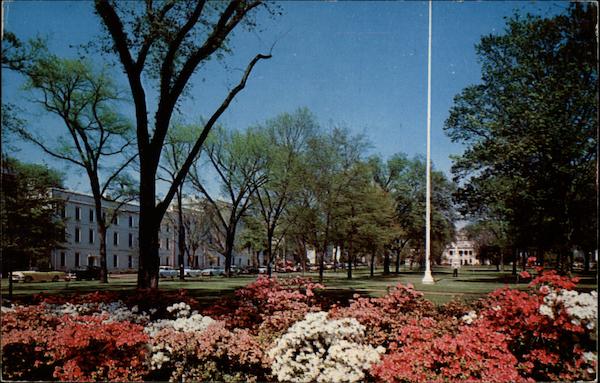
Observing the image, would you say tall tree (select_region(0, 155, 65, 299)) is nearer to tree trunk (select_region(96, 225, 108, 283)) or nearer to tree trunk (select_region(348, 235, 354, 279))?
tree trunk (select_region(96, 225, 108, 283))

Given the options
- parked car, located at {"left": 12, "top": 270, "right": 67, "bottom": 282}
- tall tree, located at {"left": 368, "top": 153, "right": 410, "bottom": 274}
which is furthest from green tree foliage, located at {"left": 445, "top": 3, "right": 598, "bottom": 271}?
parked car, located at {"left": 12, "top": 270, "right": 67, "bottom": 282}

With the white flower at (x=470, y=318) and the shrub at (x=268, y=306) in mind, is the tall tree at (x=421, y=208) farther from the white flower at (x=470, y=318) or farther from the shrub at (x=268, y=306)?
the shrub at (x=268, y=306)

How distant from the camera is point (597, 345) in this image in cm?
410

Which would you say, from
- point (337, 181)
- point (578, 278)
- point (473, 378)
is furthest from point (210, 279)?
point (578, 278)

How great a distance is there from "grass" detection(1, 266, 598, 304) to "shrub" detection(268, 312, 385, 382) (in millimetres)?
1940

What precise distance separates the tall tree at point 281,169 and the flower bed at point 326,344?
5.51 feet

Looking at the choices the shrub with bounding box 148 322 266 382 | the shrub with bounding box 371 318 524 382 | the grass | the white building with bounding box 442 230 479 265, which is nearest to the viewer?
the shrub with bounding box 371 318 524 382

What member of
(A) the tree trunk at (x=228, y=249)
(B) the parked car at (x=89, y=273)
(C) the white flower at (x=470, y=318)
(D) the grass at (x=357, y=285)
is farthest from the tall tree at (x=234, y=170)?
(C) the white flower at (x=470, y=318)

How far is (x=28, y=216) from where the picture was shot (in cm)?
636

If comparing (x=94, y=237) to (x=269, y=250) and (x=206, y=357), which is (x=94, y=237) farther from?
(x=206, y=357)

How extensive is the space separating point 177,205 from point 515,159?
5709mm

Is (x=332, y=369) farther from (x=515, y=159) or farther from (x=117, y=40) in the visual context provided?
(x=117, y=40)

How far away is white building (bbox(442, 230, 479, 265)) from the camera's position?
7364mm

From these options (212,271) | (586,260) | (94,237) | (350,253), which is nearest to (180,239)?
(212,271)
